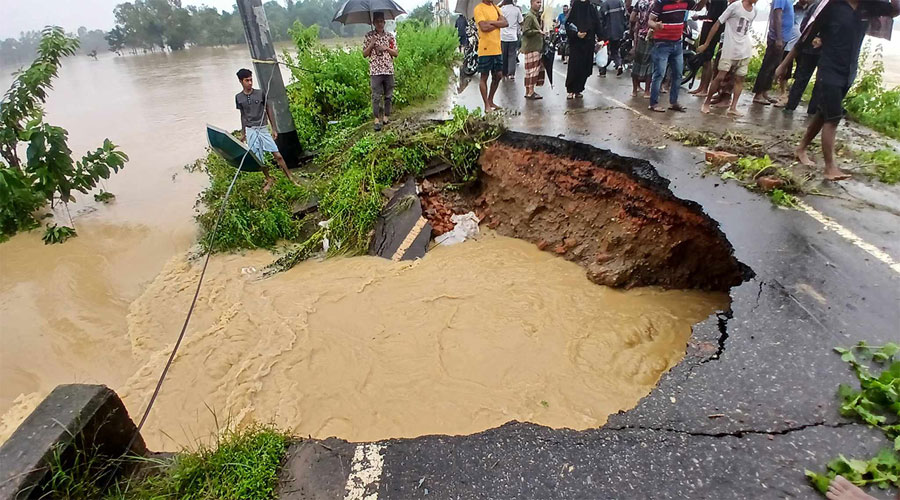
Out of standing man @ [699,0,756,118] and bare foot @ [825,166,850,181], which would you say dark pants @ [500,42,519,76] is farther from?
bare foot @ [825,166,850,181]

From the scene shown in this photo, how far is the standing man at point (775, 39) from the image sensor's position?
676 cm

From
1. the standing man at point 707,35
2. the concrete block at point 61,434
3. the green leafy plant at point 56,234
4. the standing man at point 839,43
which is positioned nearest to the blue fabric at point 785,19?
the standing man at point 707,35

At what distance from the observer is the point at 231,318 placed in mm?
5109

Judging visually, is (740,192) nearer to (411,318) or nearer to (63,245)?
(411,318)

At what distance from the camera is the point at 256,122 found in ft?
21.9

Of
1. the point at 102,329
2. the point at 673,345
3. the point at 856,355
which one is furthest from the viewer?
the point at 102,329

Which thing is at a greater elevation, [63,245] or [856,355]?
[856,355]

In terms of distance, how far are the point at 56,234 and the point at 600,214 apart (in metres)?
7.92

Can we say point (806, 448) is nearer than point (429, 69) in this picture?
Yes

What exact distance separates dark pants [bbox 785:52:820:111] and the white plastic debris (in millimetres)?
5030

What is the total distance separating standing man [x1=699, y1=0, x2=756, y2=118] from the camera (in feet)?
20.5

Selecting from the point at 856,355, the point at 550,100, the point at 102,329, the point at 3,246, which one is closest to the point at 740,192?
the point at 856,355

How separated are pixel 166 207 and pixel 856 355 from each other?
954cm

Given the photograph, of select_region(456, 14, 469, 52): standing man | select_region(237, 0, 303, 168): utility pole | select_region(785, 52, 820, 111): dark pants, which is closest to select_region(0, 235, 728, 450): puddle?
select_region(237, 0, 303, 168): utility pole
